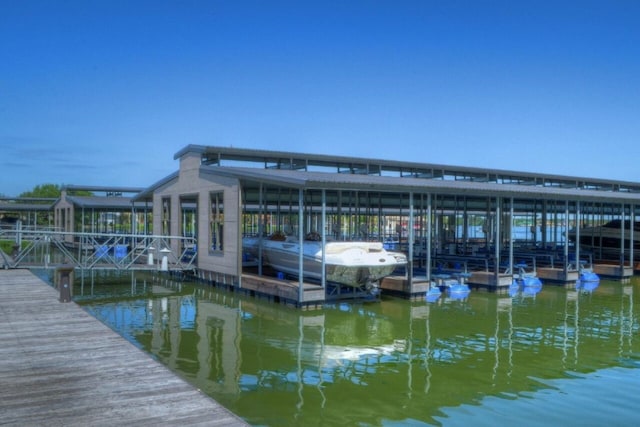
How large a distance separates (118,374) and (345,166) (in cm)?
2094

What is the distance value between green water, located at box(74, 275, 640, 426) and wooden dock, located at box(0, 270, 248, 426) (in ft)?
3.36

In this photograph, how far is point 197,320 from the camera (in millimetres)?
12094

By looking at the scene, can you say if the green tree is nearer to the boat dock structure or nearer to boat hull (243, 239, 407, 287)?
the boat dock structure

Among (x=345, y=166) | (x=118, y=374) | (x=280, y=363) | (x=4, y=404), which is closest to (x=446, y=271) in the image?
(x=345, y=166)

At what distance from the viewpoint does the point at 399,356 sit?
9.20 m

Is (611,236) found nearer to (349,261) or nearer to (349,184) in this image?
(349,261)

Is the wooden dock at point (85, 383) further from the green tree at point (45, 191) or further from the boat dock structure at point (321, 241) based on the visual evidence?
the green tree at point (45, 191)

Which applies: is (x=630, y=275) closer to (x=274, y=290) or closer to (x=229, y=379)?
(x=274, y=290)

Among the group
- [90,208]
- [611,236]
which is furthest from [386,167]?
[90,208]

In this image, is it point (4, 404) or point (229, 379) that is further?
point (229, 379)

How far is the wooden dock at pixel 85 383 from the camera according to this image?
4.98 metres

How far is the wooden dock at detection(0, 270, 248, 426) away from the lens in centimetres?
498

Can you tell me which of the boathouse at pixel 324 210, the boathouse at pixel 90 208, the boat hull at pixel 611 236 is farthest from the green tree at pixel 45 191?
the boat hull at pixel 611 236

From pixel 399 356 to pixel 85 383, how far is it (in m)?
5.05
